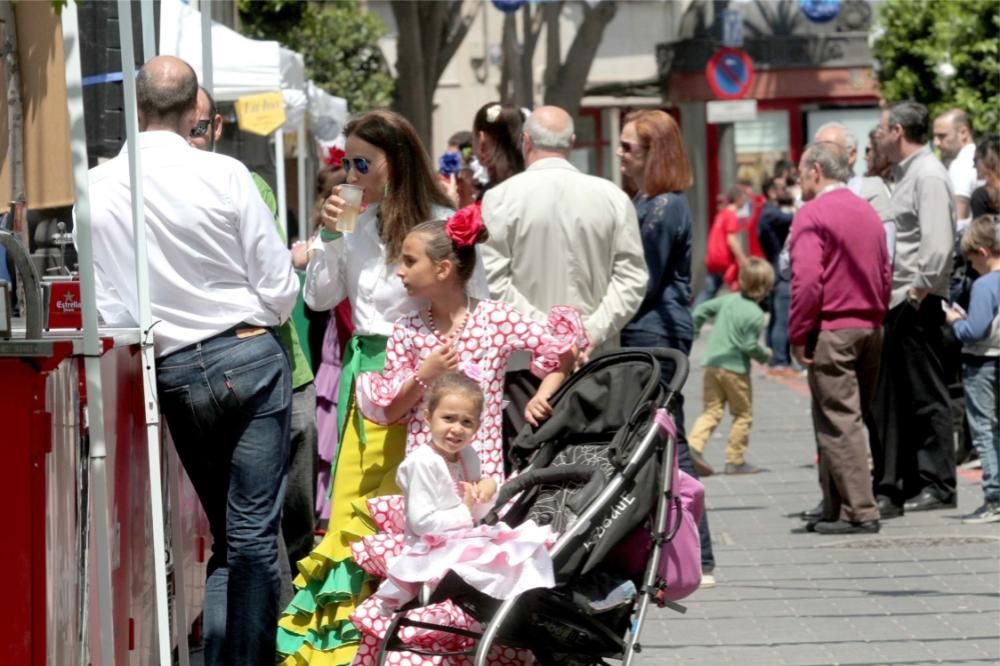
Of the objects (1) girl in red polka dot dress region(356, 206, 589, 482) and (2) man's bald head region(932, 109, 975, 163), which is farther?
(2) man's bald head region(932, 109, 975, 163)

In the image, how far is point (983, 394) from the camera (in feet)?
33.0

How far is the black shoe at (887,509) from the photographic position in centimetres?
1027

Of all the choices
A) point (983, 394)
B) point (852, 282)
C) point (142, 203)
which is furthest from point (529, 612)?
point (983, 394)

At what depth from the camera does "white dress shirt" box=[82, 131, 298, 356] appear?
5.75 metres

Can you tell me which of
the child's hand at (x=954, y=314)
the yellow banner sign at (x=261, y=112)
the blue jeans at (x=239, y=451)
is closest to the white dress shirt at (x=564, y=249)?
the blue jeans at (x=239, y=451)

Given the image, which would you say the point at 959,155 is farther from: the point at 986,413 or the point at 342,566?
the point at 342,566

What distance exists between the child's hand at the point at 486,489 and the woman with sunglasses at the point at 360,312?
0.41m

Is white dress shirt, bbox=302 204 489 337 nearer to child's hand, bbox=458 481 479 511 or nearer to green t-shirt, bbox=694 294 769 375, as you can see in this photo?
child's hand, bbox=458 481 479 511

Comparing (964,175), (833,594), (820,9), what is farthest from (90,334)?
(820,9)

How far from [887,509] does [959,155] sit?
2.92m

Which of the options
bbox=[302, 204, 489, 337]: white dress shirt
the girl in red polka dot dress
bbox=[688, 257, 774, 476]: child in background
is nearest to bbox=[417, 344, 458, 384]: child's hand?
the girl in red polka dot dress

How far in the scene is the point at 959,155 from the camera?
1220 centimetres

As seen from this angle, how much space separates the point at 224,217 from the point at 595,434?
4.49 feet

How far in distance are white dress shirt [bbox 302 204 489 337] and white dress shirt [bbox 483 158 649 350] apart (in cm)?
103
